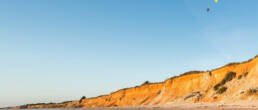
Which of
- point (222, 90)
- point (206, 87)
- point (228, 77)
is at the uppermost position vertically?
point (228, 77)

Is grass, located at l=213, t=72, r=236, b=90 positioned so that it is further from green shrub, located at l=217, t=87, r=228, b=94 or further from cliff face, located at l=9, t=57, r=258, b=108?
green shrub, located at l=217, t=87, r=228, b=94

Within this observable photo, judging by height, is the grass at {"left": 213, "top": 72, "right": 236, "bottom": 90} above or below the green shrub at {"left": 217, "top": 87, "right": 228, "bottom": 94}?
above

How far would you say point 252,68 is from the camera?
41.7 m

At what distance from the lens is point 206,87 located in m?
49.5

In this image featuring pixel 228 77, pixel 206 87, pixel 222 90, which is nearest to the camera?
pixel 222 90

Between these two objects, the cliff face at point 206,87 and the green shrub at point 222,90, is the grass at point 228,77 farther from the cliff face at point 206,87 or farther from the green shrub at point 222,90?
the green shrub at point 222,90

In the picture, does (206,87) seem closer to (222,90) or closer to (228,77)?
(228,77)

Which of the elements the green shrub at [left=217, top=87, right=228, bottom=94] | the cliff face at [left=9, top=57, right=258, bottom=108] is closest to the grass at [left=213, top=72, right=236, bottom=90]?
the cliff face at [left=9, top=57, right=258, bottom=108]

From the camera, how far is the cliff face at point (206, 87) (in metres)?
37.5

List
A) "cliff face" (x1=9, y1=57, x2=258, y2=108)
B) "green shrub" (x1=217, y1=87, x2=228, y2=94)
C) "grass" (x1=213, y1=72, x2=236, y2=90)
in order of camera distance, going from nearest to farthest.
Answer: "cliff face" (x1=9, y1=57, x2=258, y2=108) < "green shrub" (x1=217, y1=87, x2=228, y2=94) < "grass" (x1=213, y1=72, x2=236, y2=90)

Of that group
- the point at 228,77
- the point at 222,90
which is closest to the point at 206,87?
the point at 228,77

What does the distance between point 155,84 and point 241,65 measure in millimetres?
27883

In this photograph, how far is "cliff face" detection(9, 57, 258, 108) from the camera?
123 ft

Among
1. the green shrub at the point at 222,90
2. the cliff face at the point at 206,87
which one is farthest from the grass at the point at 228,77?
the green shrub at the point at 222,90
